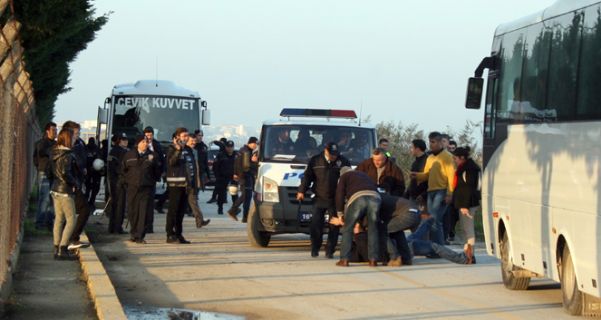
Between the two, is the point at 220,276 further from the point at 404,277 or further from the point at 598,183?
the point at 598,183

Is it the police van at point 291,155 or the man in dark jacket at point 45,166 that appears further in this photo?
the police van at point 291,155

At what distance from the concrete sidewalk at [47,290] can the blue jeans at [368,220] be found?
367 cm

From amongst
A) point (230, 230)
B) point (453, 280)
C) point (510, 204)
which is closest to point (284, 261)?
point (453, 280)

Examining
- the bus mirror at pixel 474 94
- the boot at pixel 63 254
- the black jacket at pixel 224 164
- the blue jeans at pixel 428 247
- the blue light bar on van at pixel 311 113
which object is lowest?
the boot at pixel 63 254

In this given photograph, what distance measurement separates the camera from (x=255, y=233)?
21.1m

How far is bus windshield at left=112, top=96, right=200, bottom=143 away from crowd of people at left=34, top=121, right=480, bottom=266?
34.3 ft

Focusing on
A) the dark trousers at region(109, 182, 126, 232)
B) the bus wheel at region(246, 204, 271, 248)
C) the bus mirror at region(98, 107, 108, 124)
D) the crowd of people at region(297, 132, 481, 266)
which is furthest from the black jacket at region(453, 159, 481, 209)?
the bus mirror at region(98, 107, 108, 124)

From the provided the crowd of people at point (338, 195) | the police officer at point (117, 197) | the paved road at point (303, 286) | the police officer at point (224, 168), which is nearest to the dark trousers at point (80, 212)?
the crowd of people at point (338, 195)

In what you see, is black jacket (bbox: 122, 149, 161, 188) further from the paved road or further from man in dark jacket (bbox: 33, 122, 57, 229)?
man in dark jacket (bbox: 33, 122, 57, 229)

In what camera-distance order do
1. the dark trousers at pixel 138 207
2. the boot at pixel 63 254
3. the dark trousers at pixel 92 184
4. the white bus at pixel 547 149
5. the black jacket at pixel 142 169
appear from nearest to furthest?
the white bus at pixel 547 149 < the boot at pixel 63 254 < the dark trousers at pixel 138 207 < the black jacket at pixel 142 169 < the dark trousers at pixel 92 184

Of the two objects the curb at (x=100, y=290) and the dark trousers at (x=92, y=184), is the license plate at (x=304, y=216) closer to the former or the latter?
the curb at (x=100, y=290)

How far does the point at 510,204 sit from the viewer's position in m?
15.0

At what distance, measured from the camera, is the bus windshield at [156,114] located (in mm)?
33969

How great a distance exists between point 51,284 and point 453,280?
4860 mm
